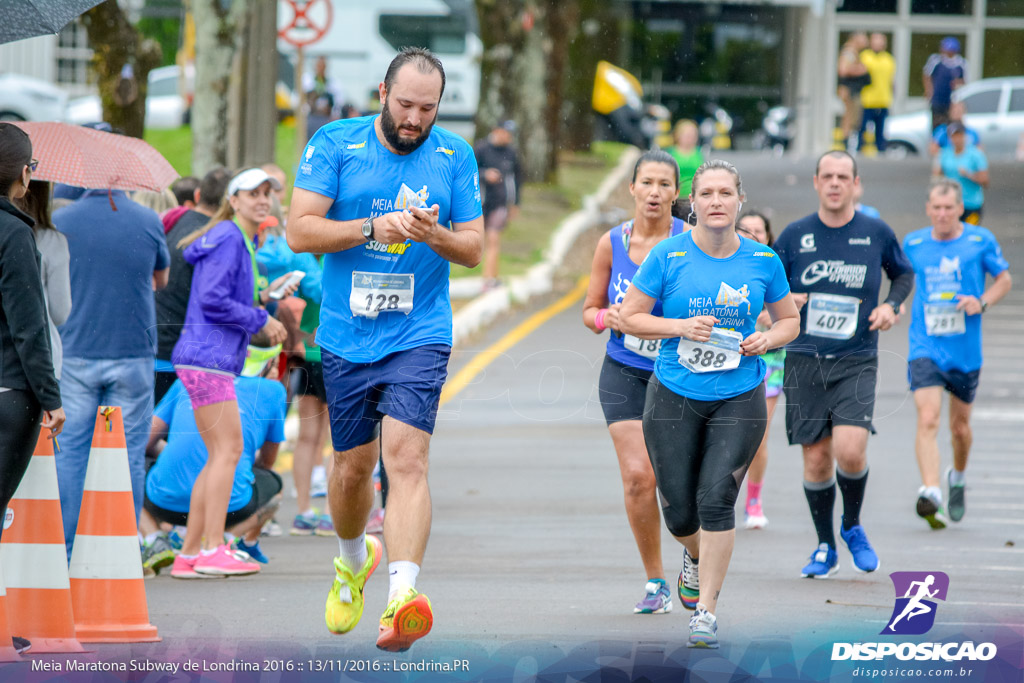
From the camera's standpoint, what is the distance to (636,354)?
6332 mm

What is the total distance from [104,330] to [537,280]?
1083 centimetres

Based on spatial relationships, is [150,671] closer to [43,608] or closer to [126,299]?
[43,608]

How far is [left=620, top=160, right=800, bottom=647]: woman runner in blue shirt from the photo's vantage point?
18.4ft

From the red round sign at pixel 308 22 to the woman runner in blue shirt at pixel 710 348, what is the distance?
7.23 meters

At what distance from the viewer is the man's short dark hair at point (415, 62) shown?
5.27m

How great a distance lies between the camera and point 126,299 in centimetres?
661

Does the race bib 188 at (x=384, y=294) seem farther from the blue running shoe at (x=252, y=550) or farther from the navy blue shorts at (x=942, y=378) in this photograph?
the navy blue shorts at (x=942, y=378)

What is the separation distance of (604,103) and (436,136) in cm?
2145

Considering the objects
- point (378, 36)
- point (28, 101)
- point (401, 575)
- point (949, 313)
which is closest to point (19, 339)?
point (401, 575)

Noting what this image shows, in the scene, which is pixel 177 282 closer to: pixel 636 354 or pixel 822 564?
pixel 636 354

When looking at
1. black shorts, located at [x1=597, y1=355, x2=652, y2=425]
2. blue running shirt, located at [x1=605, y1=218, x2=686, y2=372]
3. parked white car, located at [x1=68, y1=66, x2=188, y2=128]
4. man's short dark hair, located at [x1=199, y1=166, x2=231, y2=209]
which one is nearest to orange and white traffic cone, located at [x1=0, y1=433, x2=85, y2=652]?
man's short dark hair, located at [x1=199, y1=166, x2=231, y2=209]

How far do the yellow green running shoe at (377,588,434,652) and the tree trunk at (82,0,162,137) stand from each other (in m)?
9.99

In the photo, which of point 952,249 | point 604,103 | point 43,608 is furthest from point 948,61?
point 604,103

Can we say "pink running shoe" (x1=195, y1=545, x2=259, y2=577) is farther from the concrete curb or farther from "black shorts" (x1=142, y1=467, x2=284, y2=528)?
the concrete curb
